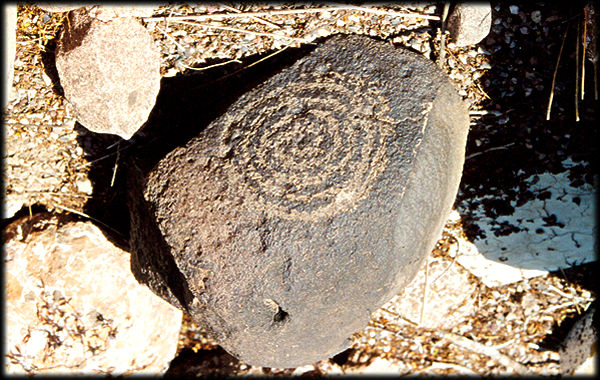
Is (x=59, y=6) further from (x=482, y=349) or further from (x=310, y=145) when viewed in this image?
(x=482, y=349)

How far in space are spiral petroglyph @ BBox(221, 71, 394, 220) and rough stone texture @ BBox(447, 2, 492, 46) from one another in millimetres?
542

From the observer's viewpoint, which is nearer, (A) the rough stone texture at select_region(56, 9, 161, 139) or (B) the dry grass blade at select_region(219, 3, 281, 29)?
(A) the rough stone texture at select_region(56, 9, 161, 139)

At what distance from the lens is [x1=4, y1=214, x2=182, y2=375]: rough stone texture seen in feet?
7.76

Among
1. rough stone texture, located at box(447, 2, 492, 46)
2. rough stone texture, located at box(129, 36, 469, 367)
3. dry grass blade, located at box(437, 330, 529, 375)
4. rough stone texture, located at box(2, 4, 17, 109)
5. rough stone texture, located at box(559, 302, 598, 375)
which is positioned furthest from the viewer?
dry grass blade, located at box(437, 330, 529, 375)

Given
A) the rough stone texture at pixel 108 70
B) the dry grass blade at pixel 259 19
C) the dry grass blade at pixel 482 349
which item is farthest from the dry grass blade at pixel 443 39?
the dry grass blade at pixel 482 349

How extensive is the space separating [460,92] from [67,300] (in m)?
1.91

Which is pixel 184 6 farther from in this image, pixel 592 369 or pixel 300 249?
pixel 592 369

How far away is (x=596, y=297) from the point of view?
9.40 feet

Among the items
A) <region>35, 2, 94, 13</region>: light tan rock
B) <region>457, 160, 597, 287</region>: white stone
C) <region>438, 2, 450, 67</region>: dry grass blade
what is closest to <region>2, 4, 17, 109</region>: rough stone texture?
<region>35, 2, 94, 13</region>: light tan rock

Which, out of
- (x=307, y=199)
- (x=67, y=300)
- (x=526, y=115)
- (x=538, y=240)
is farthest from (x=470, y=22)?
(x=67, y=300)

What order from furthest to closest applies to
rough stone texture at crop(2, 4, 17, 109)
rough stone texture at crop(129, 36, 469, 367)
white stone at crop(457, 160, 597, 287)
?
white stone at crop(457, 160, 597, 287) → rough stone texture at crop(2, 4, 17, 109) → rough stone texture at crop(129, 36, 469, 367)

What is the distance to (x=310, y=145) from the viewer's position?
1880mm

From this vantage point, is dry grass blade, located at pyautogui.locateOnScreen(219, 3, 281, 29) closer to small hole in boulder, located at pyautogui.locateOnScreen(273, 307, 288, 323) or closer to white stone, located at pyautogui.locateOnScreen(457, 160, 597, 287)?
small hole in boulder, located at pyautogui.locateOnScreen(273, 307, 288, 323)

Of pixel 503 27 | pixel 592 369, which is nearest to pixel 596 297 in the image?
pixel 592 369
